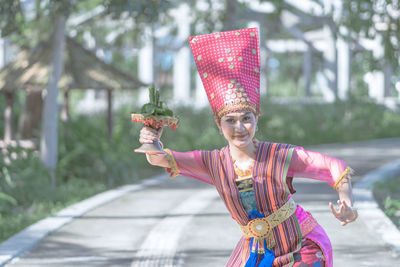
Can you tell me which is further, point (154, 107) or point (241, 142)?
point (241, 142)

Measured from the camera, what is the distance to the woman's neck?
3.70 m

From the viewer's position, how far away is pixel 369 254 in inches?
250

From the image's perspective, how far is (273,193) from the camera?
3609mm

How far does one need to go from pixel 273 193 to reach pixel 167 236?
12.6 feet

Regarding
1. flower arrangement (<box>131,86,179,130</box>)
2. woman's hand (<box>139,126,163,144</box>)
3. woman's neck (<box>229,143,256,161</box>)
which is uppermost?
flower arrangement (<box>131,86,179,130</box>)

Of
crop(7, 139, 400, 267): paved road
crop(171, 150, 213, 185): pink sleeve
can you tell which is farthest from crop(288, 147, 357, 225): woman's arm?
crop(7, 139, 400, 267): paved road

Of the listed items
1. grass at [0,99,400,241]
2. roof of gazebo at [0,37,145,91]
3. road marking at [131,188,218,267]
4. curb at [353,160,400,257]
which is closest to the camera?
road marking at [131,188,218,267]

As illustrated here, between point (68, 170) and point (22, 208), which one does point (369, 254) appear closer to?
point (22, 208)

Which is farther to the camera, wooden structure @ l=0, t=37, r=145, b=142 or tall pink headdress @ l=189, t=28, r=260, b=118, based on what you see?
wooden structure @ l=0, t=37, r=145, b=142

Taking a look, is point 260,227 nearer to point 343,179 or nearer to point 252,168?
point 252,168

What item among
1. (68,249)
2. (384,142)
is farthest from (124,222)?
(384,142)

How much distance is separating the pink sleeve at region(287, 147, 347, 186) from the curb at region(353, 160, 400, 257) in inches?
123

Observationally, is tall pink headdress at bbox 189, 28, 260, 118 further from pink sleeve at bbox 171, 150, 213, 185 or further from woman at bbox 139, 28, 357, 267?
pink sleeve at bbox 171, 150, 213, 185

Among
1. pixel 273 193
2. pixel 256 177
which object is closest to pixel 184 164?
pixel 256 177
